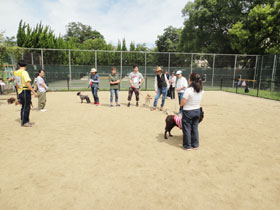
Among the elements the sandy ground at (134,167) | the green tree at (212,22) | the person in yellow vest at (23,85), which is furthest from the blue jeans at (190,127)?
the green tree at (212,22)

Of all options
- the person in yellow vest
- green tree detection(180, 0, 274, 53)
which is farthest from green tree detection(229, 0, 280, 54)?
the person in yellow vest

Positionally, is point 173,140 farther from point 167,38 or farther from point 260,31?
point 167,38

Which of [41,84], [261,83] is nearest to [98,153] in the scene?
[41,84]

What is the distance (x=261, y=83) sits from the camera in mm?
18156

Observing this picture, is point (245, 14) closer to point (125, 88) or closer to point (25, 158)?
point (125, 88)

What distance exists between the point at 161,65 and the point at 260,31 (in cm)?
1081

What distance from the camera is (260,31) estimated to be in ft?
62.8

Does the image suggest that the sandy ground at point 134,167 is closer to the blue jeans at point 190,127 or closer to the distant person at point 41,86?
the blue jeans at point 190,127

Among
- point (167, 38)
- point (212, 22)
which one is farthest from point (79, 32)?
point (212, 22)

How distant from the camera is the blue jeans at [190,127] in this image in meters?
4.15

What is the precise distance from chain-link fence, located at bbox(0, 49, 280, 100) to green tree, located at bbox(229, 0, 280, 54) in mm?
1856

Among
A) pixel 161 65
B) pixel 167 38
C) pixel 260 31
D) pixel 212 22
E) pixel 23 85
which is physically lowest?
pixel 23 85

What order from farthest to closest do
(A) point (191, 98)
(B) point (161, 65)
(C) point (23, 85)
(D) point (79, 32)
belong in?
(D) point (79, 32) → (B) point (161, 65) → (C) point (23, 85) → (A) point (191, 98)

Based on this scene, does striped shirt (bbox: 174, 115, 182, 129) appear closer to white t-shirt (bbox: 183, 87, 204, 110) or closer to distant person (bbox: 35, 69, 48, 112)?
white t-shirt (bbox: 183, 87, 204, 110)
